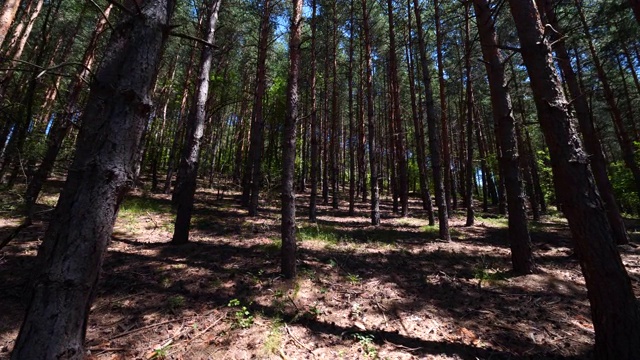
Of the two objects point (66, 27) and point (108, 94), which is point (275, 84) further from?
point (108, 94)

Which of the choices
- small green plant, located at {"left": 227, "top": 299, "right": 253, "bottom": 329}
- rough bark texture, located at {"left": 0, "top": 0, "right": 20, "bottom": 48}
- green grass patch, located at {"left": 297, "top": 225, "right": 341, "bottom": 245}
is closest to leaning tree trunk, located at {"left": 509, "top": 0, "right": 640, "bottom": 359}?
small green plant, located at {"left": 227, "top": 299, "right": 253, "bottom": 329}

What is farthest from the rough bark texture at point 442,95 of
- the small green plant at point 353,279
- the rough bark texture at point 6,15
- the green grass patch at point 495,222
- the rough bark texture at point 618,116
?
the rough bark texture at point 6,15

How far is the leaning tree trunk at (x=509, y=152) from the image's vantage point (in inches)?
247

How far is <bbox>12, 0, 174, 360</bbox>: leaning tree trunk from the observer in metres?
1.71

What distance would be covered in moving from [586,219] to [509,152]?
11.2 feet

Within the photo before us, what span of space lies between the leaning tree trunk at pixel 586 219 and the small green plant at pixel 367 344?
8.43 feet

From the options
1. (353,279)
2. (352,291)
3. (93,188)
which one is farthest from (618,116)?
(93,188)

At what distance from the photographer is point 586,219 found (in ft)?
11.4

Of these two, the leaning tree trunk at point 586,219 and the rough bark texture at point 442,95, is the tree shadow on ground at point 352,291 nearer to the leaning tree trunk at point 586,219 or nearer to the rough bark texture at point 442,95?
the leaning tree trunk at point 586,219

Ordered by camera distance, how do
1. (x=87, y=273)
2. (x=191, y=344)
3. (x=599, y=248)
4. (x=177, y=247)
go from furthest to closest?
(x=177, y=247)
(x=191, y=344)
(x=599, y=248)
(x=87, y=273)

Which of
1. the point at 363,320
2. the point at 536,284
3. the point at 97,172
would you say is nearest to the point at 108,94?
the point at 97,172

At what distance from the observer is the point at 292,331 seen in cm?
406

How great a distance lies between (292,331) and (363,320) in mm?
1118

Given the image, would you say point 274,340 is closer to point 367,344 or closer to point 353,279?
point 367,344
